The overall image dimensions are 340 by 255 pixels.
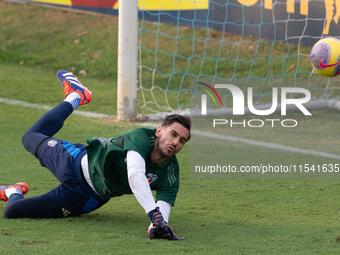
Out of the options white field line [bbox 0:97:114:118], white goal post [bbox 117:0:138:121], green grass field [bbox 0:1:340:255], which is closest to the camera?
green grass field [bbox 0:1:340:255]

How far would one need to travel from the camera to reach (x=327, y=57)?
18.1 feet

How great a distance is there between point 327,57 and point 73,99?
116 inches

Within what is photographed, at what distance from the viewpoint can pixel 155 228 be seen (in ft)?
9.01

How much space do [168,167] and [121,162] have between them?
0.33 meters

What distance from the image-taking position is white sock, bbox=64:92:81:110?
4041 mm

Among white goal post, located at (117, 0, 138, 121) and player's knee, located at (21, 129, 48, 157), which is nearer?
player's knee, located at (21, 129, 48, 157)

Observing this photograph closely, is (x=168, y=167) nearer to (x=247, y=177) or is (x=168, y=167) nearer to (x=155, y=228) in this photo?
(x=155, y=228)

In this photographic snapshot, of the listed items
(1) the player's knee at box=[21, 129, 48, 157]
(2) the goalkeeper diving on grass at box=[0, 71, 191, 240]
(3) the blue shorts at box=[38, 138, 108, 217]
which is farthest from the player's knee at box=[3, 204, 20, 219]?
(1) the player's knee at box=[21, 129, 48, 157]

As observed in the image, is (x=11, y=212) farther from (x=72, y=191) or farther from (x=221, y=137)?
(x=221, y=137)

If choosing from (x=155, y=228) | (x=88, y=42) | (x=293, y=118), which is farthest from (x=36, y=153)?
(x=88, y=42)

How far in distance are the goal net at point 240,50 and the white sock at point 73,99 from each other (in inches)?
98.4

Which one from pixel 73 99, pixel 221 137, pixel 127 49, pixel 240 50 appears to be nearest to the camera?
pixel 73 99

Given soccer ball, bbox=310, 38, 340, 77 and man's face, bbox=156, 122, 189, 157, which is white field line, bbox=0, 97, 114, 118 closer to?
soccer ball, bbox=310, 38, 340, 77

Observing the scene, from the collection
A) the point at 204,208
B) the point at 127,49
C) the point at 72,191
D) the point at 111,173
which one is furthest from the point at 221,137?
the point at 111,173
